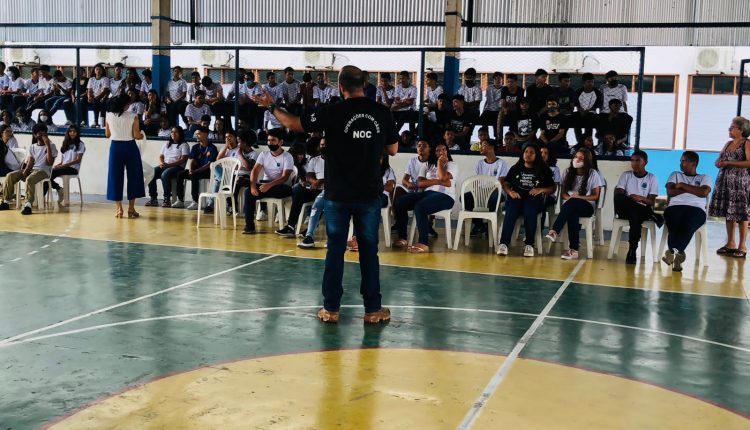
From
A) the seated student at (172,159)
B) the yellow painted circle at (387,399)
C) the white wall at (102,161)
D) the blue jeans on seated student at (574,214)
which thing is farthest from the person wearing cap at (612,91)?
the yellow painted circle at (387,399)

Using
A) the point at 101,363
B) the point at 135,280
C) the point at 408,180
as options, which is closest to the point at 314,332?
the point at 101,363

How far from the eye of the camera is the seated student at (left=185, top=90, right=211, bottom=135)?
48.9 feet

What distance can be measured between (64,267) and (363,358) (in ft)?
14.0

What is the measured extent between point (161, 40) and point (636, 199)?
489 inches

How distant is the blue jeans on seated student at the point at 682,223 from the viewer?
30.0 feet

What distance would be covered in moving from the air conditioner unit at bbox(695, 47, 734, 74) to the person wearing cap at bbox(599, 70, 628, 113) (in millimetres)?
9850

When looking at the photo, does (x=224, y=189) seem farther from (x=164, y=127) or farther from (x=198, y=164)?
(x=164, y=127)

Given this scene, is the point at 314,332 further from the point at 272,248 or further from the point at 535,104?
the point at 535,104

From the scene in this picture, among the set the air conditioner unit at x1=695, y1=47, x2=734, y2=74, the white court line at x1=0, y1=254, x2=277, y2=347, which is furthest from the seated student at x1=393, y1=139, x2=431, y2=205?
the air conditioner unit at x1=695, y1=47, x2=734, y2=74

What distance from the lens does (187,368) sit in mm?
5000

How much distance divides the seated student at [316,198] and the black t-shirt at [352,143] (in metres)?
3.65

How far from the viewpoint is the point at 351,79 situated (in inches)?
232

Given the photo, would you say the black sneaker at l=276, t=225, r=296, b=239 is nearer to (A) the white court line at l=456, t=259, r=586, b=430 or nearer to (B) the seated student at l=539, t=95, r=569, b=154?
(B) the seated student at l=539, t=95, r=569, b=154

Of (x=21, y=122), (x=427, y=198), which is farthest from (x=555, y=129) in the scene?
(x=21, y=122)
